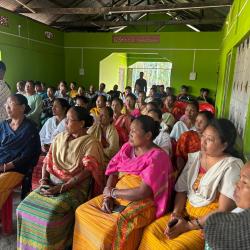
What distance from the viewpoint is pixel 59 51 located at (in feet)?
32.4

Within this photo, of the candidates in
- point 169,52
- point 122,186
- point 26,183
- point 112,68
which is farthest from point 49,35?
point 122,186

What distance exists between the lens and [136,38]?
31.5ft

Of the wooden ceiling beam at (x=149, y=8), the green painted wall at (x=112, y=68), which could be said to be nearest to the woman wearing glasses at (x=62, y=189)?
the wooden ceiling beam at (x=149, y=8)

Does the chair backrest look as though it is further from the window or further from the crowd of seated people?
the window

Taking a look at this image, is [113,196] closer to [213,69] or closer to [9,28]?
[9,28]

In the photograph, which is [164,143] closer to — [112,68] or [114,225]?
[114,225]

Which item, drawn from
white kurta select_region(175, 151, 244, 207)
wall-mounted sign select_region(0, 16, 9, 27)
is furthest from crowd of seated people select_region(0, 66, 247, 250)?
wall-mounted sign select_region(0, 16, 9, 27)

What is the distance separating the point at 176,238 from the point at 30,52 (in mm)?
7638

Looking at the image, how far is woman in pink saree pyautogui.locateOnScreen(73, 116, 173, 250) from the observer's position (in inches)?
71.1

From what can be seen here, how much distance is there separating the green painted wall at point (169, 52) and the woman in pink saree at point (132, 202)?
25.7 feet

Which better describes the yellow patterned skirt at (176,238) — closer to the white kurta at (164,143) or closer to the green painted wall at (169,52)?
the white kurta at (164,143)

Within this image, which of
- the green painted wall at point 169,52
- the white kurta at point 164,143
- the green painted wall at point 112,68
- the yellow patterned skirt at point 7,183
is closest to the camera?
the yellow patterned skirt at point 7,183

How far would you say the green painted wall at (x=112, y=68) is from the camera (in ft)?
40.8

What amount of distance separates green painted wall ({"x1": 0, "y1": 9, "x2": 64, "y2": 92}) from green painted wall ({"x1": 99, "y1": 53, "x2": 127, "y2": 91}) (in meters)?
2.70
